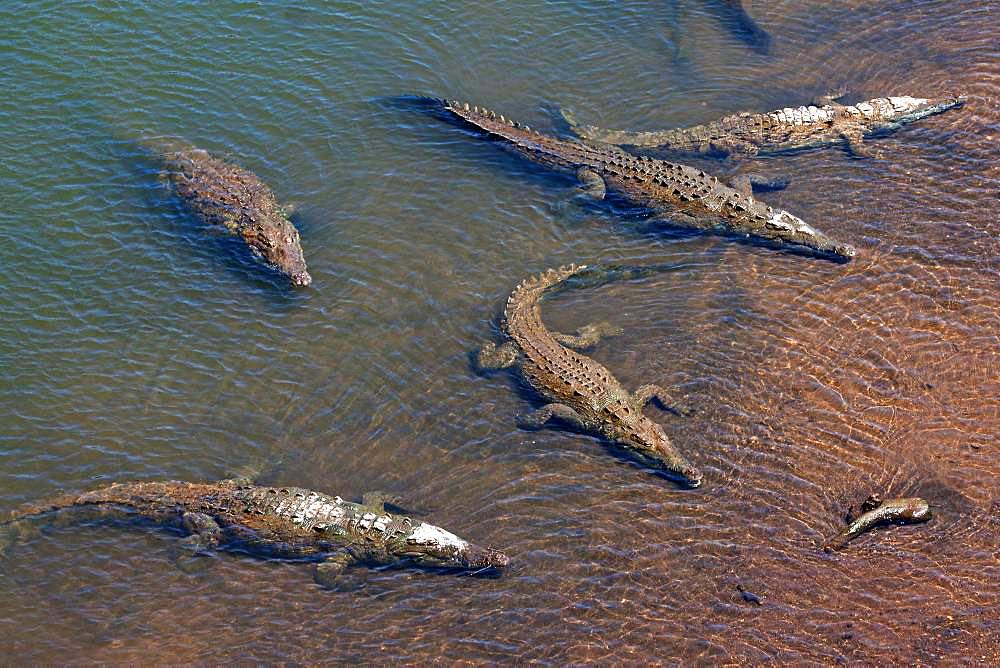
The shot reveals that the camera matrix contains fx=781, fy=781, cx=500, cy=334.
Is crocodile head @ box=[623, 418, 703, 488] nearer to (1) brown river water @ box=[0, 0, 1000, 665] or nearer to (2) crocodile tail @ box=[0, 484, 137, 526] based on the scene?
(1) brown river water @ box=[0, 0, 1000, 665]

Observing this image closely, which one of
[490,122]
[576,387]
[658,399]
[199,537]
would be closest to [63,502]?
[199,537]

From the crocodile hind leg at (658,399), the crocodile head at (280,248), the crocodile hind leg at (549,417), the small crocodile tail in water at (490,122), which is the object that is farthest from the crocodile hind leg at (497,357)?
the small crocodile tail in water at (490,122)

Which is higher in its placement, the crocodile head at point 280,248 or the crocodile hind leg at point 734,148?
the crocodile hind leg at point 734,148

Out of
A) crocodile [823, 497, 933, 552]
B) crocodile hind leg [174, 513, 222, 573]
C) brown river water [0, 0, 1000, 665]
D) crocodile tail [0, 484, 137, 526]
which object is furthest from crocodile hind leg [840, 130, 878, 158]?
crocodile tail [0, 484, 137, 526]

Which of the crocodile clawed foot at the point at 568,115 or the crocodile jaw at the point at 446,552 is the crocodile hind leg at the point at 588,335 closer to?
the crocodile jaw at the point at 446,552

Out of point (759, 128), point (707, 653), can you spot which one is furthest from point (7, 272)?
point (759, 128)

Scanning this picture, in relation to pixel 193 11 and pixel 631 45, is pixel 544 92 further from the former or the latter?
pixel 193 11
